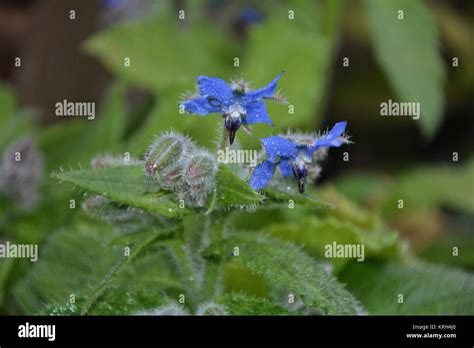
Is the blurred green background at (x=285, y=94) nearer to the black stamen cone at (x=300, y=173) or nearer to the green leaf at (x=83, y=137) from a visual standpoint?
the green leaf at (x=83, y=137)

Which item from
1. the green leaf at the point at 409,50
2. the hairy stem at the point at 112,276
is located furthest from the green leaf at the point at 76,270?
the green leaf at the point at 409,50

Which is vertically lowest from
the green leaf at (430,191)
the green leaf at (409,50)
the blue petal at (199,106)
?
the blue petal at (199,106)

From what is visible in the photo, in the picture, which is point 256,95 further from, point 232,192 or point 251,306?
point 251,306

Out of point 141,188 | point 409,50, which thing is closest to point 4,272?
point 141,188

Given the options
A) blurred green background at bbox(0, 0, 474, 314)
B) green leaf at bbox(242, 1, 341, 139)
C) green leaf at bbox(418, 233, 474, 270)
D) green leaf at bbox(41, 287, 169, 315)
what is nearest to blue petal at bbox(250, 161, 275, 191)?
green leaf at bbox(41, 287, 169, 315)

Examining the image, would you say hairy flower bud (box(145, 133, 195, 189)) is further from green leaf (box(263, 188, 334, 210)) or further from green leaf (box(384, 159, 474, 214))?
green leaf (box(384, 159, 474, 214))

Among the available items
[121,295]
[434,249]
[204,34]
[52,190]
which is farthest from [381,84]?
[121,295]
